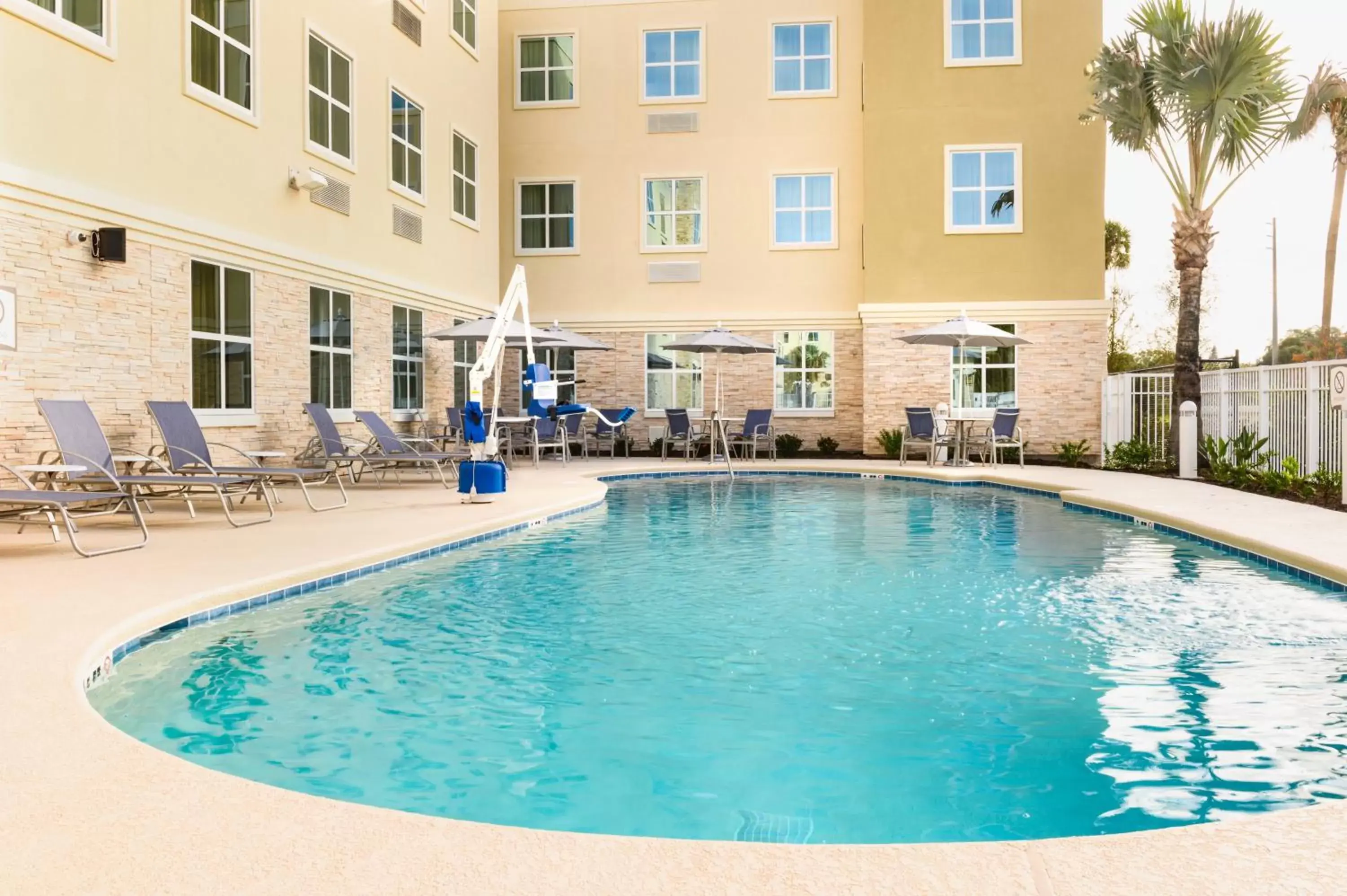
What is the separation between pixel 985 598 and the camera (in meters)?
Result: 6.26

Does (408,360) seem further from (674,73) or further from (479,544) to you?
(479,544)

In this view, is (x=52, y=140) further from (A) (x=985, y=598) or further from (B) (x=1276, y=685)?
(B) (x=1276, y=685)

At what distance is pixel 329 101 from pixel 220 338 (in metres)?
3.96

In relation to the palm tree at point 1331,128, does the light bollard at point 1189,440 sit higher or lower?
lower

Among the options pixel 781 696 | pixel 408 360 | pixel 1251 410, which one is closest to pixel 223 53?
pixel 408 360

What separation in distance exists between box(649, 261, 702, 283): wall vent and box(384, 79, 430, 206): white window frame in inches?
202

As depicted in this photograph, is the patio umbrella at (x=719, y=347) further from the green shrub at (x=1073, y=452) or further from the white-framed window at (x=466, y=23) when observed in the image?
the white-framed window at (x=466, y=23)

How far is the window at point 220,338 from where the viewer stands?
10719 millimetres

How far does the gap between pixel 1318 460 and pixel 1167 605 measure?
20.6 feet

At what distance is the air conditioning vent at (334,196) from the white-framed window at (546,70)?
24.4 ft

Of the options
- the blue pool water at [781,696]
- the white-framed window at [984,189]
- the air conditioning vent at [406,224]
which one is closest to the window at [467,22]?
the air conditioning vent at [406,224]

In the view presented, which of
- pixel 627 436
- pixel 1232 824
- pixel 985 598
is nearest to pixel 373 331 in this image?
pixel 627 436

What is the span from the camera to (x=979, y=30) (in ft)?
61.1

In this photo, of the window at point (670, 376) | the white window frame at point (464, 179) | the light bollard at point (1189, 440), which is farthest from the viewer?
the window at point (670, 376)
